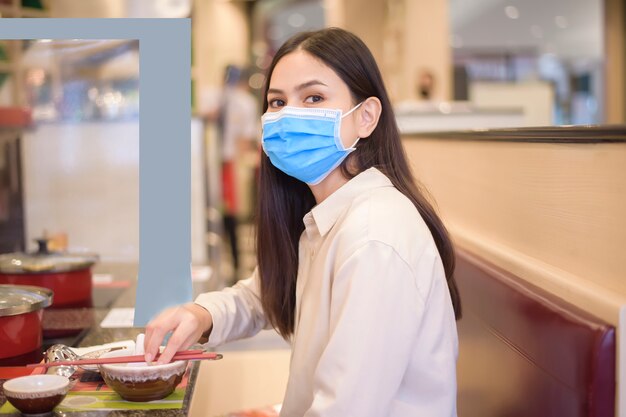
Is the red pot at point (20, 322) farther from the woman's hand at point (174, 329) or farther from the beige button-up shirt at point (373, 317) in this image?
the beige button-up shirt at point (373, 317)

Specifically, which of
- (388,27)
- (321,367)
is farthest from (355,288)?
(388,27)

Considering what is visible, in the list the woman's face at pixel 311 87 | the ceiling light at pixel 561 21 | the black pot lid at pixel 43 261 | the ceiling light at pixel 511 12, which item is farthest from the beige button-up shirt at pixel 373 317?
the ceiling light at pixel 561 21

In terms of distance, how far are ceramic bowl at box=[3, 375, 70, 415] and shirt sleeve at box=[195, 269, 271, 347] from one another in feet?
1.44

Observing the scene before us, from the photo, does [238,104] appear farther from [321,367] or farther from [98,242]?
[321,367]

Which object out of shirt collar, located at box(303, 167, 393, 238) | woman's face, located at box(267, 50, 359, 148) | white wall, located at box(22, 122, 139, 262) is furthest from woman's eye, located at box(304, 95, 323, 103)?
white wall, located at box(22, 122, 139, 262)

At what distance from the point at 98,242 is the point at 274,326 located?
4.20ft

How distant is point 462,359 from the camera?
194cm

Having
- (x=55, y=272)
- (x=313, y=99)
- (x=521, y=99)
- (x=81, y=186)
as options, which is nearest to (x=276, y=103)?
(x=313, y=99)

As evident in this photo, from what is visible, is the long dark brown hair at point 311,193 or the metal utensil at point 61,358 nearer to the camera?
the metal utensil at point 61,358

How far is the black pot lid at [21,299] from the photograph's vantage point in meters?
1.51

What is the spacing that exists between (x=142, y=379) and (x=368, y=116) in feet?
2.29

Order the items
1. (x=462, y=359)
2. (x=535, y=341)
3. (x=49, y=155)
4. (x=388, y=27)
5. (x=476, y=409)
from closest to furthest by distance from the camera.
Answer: (x=535, y=341) → (x=476, y=409) → (x=462, y=359) → (x=49, y=155) → (x=388, y=27)

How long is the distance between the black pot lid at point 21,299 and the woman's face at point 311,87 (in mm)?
642

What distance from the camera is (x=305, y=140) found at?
5.06ft
